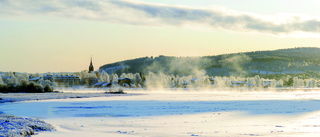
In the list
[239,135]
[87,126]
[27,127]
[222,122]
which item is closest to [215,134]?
[239,135]

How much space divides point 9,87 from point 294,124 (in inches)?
4123

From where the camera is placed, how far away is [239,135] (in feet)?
76.0

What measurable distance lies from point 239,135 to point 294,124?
711 centimetres

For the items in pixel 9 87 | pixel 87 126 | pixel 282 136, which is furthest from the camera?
pixel 9 87

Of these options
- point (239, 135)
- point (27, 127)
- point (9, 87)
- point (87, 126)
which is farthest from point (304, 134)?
point (9, 87)

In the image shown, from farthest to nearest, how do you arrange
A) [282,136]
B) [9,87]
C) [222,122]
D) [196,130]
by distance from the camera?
[9,87]
[222,122]
[196,130]
[282,136]

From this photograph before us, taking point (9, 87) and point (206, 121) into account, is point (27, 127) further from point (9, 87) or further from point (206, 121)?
point (9, 87)

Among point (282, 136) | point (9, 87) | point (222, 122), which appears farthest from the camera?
point (9, 87)

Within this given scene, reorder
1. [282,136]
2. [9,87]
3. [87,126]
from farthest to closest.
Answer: [9,87]
[87,126]
[282,136]

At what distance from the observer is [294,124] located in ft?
93.1

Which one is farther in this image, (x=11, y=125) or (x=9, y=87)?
(x=9, y=87)

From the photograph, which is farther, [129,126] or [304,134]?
[129,126]

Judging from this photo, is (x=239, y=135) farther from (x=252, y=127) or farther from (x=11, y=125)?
(x=11, y=125)

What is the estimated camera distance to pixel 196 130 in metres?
25.4
